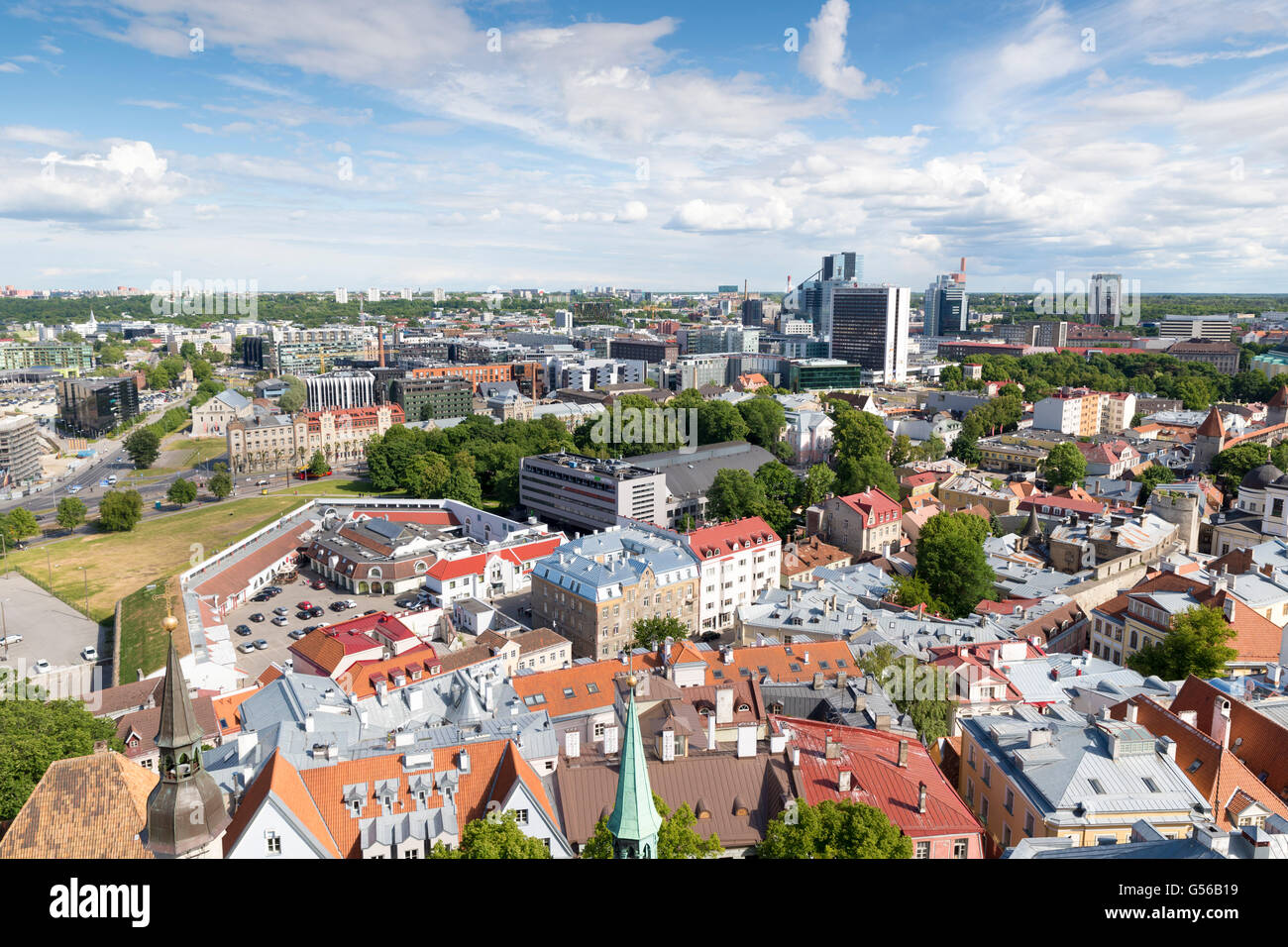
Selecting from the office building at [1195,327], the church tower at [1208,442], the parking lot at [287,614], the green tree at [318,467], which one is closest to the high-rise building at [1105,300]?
the office building at [1195,327]

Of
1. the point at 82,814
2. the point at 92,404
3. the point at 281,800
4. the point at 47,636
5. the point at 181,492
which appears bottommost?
the point at 47,636

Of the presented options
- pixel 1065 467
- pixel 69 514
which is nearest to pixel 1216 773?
pixel 1065 467

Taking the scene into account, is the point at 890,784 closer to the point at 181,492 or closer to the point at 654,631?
the point at 654,631

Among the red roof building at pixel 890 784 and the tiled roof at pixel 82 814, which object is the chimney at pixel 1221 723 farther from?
the tiled roof at pixel 82 814

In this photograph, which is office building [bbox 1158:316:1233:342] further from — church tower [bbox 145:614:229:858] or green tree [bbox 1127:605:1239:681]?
church tower [bbox 145:614:229:858]

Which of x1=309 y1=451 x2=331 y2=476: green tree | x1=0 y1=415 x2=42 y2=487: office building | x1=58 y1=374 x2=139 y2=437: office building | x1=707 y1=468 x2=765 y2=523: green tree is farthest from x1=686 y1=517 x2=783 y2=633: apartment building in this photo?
x1=58 y1=374 x2=139 y2=437: office building
